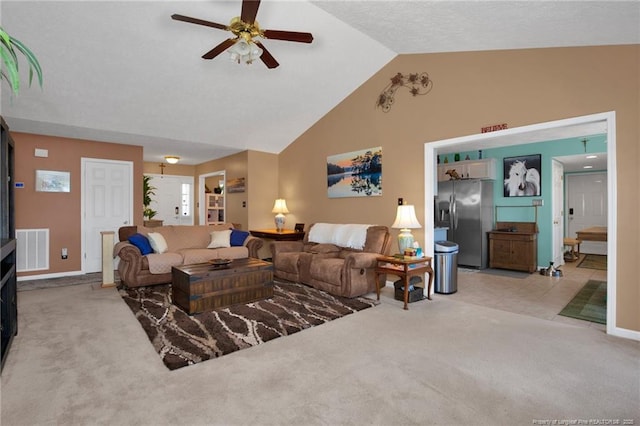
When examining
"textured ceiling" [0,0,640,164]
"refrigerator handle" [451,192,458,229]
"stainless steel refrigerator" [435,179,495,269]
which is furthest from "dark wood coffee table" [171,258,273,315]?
"refrigerator handle" [451,192,458,229]

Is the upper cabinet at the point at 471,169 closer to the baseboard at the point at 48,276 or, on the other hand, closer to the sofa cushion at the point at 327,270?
the sofa cushion at the point at 327,270

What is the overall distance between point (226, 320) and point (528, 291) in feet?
13.5

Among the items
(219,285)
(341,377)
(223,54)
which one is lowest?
(341,377)

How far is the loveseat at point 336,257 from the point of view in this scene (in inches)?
165

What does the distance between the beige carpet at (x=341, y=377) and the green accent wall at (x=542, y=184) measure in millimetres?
3420

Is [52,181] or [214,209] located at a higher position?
[52,181]

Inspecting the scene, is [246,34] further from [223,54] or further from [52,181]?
[52,181]

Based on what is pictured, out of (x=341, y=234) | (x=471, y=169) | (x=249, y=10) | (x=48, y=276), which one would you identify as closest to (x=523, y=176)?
(x=471, y=169)

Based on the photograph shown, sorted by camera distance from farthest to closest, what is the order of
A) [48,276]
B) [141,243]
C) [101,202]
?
[101,202] < [48,276] < [141,243]

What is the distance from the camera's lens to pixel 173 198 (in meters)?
8.99

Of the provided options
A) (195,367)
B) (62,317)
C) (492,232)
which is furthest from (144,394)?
(492,232)

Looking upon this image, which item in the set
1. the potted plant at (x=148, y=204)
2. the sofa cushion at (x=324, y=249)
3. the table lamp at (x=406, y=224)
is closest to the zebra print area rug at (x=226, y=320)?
the sofa cushion at (x=324, y=249)

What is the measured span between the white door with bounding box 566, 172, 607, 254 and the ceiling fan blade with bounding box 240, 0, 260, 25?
9303 mm

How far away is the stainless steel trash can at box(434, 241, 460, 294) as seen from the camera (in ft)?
14.8
